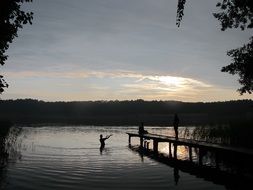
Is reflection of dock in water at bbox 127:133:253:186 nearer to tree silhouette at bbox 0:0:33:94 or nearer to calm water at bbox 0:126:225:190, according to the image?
calm water at bbox 0:126:225:190

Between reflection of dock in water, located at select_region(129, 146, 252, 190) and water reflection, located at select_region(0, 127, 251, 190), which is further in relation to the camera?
reflection of dock in water, located at select_region(129, 146, 252, 190)

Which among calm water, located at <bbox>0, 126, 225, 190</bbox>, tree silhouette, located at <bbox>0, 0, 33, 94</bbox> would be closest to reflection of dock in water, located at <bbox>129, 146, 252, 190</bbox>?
calm water, located at <bbox>0, 126, 225, 190</bbox>

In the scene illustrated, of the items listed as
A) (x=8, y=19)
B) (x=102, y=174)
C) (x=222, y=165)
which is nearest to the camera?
(x=8, y=19)

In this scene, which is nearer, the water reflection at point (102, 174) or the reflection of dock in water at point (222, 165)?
the water reflection at point (102, 174)

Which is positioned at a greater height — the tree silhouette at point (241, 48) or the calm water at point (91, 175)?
the tree silhouette at point (241, 48)

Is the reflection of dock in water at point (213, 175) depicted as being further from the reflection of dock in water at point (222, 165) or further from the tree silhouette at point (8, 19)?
the tree silhouette at point (8, 19)

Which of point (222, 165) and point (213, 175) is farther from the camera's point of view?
point (222, 165)

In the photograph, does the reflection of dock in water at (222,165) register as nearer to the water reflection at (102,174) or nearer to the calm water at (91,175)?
the water reflection at (102,174)

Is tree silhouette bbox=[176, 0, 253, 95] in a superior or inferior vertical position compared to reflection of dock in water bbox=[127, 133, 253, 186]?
superior

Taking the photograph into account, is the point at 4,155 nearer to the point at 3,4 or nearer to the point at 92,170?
the point at 92,170

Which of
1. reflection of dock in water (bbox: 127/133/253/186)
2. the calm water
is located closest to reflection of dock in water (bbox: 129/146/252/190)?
reflection of dock in water (bbox: 127/133/253/186)

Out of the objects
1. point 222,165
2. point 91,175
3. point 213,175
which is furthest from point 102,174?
point 222,165

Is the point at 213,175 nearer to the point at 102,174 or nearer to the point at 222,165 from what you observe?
the point at 222,165

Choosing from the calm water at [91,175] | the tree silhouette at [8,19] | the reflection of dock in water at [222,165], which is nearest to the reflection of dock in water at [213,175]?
the reflection of dock in water at [222,165]
